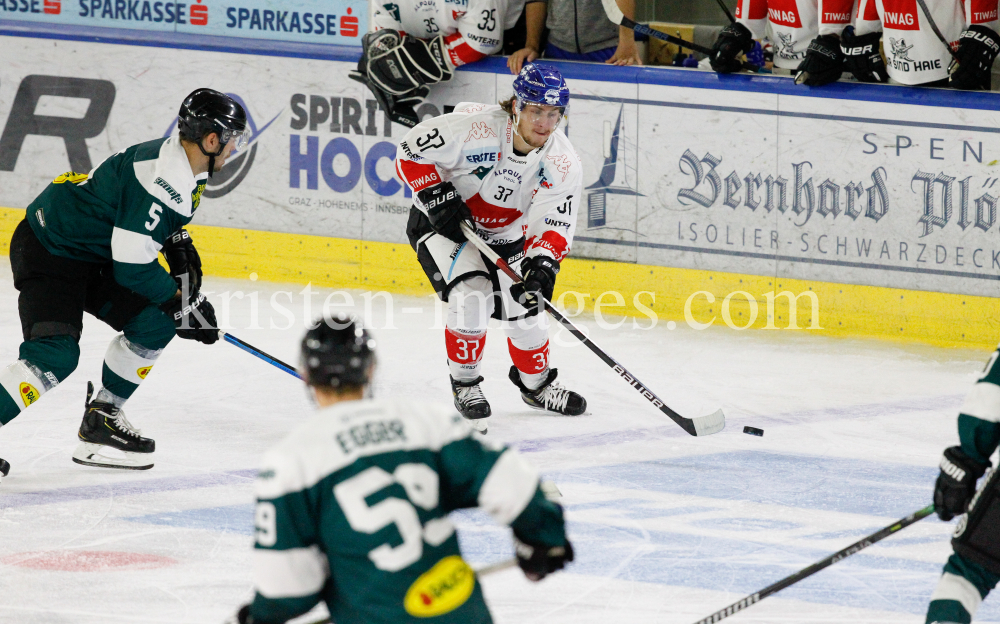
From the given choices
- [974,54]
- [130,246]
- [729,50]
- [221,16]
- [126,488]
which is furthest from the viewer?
[221,16]

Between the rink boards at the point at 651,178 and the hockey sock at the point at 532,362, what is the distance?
1.50m

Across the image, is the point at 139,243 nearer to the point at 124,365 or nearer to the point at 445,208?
the point at 124,365

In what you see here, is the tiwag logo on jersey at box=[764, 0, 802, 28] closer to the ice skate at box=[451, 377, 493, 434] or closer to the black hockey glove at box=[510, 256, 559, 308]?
the black hockey glove at box=[510, 256, 559, 308]

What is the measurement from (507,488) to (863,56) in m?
4.54

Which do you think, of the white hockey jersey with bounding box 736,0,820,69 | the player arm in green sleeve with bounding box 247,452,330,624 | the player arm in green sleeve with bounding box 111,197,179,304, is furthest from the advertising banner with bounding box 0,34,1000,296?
the player arm in green sleeve with bounding box 247,452,330,624

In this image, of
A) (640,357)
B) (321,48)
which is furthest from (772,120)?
(321,48)

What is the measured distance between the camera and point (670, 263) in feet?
20.9

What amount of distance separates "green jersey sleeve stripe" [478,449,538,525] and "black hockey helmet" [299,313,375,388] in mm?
254

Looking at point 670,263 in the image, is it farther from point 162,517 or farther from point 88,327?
point 162,517

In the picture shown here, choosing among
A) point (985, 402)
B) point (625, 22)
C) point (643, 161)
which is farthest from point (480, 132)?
point (985, 402)

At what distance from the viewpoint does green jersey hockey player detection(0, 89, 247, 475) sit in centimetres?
392

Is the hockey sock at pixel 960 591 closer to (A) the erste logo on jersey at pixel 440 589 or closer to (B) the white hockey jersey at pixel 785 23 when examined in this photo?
(A) the erste logo on jersey at pixel 440 589

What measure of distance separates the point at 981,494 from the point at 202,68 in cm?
535

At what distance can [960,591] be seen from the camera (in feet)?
8.57
